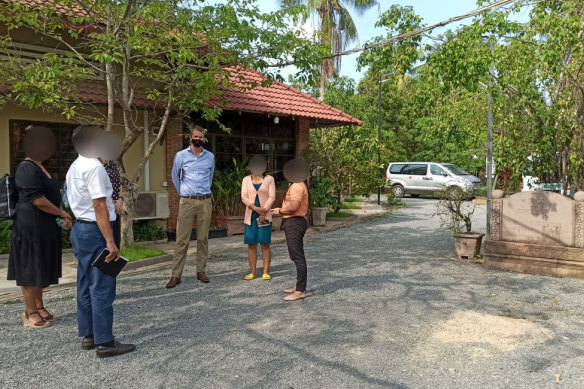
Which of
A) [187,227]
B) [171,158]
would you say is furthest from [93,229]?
[171,158]

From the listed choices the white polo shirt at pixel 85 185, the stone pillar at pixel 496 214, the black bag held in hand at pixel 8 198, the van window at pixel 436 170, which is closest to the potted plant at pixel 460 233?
the stone pillar at pixel 496 214

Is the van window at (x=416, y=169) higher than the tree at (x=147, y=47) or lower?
lower

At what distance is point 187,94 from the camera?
824cm

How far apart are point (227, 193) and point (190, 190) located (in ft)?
16.3

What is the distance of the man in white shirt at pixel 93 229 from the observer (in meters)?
3.82

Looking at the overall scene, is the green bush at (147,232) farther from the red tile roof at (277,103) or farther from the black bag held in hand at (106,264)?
the black bag held in hand at (106,264)

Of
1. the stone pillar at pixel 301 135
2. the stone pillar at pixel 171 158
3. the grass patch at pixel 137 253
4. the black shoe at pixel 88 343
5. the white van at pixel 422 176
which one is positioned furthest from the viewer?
the white van at pixel 422 176

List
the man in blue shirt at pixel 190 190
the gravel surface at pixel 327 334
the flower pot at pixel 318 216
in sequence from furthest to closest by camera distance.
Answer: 1. the flower pot at pixel 318 216
2. the man in blue shirt at pixel 190 190
3. the gravel surface at pixel 327 334

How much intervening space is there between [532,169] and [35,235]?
7.79 m

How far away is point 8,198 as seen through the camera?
15.7 ft

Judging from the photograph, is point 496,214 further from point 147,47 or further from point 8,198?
point 8,198

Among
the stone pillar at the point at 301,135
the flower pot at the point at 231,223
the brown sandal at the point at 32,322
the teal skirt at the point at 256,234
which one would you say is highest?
the stone pillar at the point at 301,135

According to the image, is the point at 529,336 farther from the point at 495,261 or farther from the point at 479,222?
the point at 479,222

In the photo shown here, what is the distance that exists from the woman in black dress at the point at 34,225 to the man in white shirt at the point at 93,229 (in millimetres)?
832
